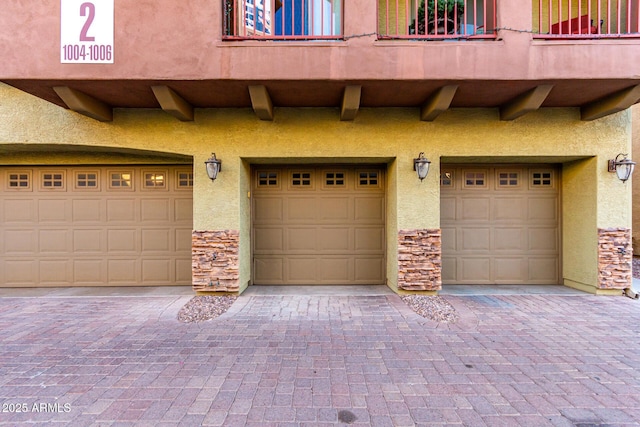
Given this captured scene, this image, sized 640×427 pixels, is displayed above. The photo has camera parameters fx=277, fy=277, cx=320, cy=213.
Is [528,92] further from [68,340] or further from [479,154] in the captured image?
[68,340]

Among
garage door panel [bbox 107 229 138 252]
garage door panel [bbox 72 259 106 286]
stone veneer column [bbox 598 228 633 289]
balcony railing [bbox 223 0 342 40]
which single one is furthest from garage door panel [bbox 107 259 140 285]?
stone veneer column [bbox 598 228 633 289]

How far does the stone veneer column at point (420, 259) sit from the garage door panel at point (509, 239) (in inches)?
65.7

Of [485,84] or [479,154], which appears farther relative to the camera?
[479,154]

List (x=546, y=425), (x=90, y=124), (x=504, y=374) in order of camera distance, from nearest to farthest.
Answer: (x=546, y=425)
(x=504, y=374)
(x=90, y=124)

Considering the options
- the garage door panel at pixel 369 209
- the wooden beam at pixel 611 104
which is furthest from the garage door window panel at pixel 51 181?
the wooden beam at pixel 611 104

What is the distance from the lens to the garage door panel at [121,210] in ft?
18.4

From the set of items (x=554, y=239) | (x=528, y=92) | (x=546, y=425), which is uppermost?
(x=528, y=92)

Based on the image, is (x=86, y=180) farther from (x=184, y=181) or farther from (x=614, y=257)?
(x=614, y=257)

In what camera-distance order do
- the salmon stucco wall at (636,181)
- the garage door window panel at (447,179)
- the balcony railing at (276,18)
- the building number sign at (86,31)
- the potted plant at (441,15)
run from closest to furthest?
the building number sign at (86,31) < the balcony railing at (276,18) < the potted plant at (441,15) < the garage door window panel at (447,179) < the salmon stucco wall at (636,181)

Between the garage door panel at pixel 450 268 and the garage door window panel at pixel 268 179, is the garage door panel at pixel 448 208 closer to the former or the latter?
the garage door panel at pixel 450 268

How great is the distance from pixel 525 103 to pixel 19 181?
933 centimetres

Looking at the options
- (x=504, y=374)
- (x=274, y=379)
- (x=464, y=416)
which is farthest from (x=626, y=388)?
(x=274, y=379)

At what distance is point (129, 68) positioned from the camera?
151 inches

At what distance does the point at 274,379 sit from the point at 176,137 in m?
4.17
